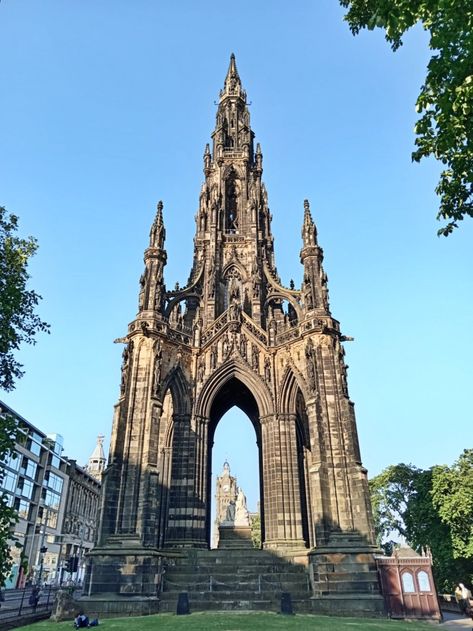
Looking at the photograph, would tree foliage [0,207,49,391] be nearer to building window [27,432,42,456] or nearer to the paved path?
the paved path

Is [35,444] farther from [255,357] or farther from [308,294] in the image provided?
[308,294]

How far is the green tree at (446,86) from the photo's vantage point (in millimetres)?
7602

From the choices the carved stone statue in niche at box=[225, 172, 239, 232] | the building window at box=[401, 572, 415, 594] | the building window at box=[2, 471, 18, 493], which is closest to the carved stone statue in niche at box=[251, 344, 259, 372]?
the carved stone statue in niche at box=[225, 172, 239, 232]

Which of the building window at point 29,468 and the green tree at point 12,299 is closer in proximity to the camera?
the green tree at point 12,299

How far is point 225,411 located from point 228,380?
4.58 m

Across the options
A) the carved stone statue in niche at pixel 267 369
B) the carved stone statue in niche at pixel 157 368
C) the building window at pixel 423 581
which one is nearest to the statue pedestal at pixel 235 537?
the carved stone statue in niche at pixel 267 369

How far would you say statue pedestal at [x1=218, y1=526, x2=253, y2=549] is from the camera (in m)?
23.3

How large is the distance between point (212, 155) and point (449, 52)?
31.2 metres

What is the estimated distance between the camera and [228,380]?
2481cm

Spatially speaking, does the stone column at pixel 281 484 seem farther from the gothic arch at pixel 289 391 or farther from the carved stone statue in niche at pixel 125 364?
the carved stone statue in niche at pixel 125 364

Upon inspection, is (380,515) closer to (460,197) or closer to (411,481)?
(411,481)

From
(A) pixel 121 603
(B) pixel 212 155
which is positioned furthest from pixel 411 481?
(B) pixel 212 155

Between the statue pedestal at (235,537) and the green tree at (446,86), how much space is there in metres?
19.2

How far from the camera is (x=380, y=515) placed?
40.5 metres
